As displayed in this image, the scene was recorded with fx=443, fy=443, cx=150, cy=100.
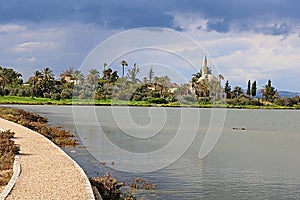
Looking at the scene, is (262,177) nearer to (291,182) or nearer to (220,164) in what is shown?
(291,182)

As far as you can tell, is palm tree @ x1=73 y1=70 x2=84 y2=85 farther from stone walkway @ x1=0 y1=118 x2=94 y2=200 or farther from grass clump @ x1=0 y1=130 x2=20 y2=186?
stone walkway @ x1=0 y1=118 x2=94 y2=200

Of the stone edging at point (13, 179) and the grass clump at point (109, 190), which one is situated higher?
the stone edging at point (13, 179)

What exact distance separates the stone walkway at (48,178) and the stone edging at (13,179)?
102 mm

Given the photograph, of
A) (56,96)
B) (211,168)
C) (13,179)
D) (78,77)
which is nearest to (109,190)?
(13,179)

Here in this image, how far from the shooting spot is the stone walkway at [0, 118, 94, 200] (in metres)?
10.7

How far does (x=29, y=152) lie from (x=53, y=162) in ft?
8.36

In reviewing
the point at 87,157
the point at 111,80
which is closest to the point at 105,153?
the point at 87,157

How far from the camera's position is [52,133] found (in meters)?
30.3

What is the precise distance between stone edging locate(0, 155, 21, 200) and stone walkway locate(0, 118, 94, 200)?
0.33 ft

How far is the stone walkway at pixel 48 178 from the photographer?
10.7 metres

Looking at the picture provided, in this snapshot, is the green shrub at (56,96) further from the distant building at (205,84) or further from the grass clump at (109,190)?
the grass clump at (109,190)

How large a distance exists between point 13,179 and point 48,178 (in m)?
0.98

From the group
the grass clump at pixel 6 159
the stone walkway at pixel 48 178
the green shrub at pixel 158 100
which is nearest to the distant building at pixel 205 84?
the green shrub at pixel 158 100

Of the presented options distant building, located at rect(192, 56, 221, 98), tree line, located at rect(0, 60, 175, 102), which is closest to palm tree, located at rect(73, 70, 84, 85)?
tree line, located at rect(0, 60, 175, 102)
